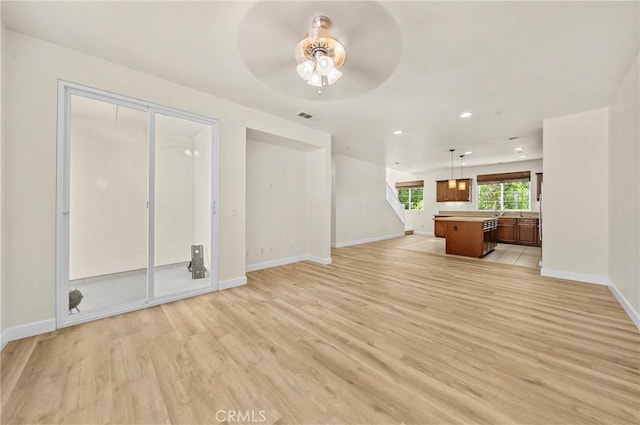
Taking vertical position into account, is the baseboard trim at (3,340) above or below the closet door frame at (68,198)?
below

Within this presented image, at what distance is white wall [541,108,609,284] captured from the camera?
3.81 meters

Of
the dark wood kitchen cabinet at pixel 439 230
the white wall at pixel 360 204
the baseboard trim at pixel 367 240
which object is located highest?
the white wall at pixel 360 204

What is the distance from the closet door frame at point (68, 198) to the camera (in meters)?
2.42

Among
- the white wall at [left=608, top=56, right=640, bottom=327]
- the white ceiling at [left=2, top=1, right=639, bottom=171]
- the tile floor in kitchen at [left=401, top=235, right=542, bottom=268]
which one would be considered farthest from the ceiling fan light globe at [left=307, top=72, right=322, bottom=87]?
the tile floor in kitchen at [left=401, top=235, right=542, bottom=268]

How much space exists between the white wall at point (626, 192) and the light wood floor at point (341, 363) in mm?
401

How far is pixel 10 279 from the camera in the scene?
2195 mm

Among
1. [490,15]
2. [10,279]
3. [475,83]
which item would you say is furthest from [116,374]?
[475,83]

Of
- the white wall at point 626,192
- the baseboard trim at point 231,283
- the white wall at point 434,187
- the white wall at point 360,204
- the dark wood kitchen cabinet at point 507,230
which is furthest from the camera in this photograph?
the white wall at point 434,187

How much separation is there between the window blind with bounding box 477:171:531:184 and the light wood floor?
21.4 feet

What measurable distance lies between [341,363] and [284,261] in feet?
11.5

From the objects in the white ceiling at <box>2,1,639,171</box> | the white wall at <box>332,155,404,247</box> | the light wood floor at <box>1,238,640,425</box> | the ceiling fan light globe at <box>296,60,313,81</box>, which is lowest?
the light wood floor at <box>1,238,640,425</box>

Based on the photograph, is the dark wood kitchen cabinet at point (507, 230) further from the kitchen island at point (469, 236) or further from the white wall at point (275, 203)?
the white wall at point (275, 203)

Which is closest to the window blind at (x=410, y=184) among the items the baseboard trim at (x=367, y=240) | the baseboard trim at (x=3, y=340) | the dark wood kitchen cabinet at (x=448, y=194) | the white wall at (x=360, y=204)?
the dark wood kitchen cabinet at (x=448, y=194)

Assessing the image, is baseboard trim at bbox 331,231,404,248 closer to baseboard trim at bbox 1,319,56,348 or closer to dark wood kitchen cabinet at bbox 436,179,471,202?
dark wood kitchen cabinet at bbox 436,179,471,202
